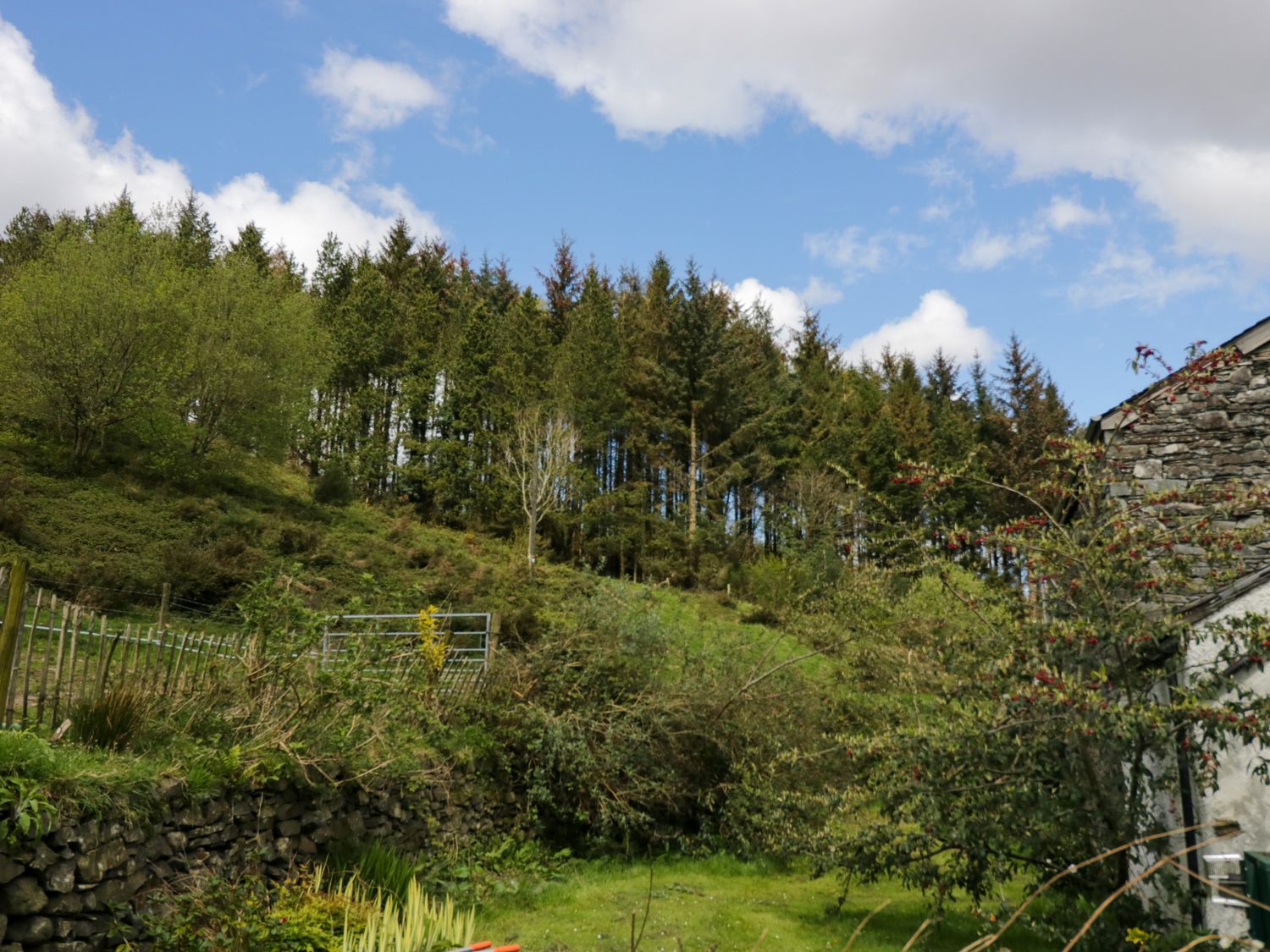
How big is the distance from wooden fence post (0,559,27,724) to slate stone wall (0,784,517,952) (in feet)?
3.80

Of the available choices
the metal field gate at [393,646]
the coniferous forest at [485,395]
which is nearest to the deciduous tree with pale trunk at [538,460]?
the coniferous forest at [485,395]

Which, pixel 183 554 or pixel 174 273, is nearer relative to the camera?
pixel 183 554

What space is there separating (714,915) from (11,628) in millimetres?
6195

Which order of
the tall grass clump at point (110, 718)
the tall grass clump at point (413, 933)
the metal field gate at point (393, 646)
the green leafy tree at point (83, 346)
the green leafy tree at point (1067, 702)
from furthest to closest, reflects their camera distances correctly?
the green leafy tree at point (83, 346) < the metal field gate at point (393, 646) < the tall grass clump at point (110, 718) < the green leafy tree at point (1067, 702) < the tall grass clump at point (413, 933)

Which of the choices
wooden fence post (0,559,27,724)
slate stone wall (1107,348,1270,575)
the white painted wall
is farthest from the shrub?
the white painted wall

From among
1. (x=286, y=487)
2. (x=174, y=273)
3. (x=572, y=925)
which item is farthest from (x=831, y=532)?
(x=572, y=925)

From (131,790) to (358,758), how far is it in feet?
8.31

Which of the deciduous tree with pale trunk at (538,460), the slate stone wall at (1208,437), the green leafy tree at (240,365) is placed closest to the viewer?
the slate stone wall at (1208,437)

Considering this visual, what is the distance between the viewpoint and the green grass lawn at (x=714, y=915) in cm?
755

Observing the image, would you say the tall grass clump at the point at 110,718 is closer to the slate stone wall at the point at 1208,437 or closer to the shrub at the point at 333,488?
the slate stone wall at the point at 1208,437

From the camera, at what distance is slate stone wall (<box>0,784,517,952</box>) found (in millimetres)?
5246

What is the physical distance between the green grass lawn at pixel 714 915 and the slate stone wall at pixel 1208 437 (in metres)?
5.05

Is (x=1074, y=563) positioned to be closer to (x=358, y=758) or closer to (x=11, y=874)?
(x=358, y=758)

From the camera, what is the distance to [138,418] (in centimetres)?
2431
